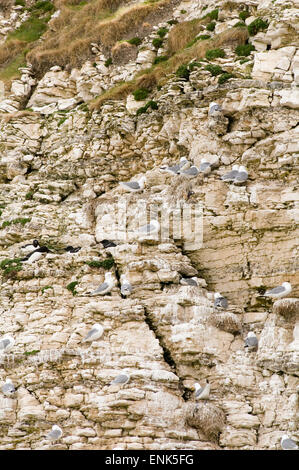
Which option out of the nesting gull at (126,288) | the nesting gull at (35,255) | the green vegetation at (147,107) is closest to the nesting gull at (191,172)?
the nesting gull at (126,288)

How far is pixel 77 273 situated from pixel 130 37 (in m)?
17.3

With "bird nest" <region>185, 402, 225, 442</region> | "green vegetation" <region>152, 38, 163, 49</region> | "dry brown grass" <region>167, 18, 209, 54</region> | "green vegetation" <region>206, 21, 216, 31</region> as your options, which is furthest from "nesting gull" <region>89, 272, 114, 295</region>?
"green vegetation" <region>152, 38, 163, 49</region>

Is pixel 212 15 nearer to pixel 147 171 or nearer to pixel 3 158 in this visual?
pixel 147 171

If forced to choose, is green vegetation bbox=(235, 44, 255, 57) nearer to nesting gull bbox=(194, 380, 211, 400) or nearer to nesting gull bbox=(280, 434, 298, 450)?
nesting gull bbox=(194, 380, 211, 400)

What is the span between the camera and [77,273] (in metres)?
21.4

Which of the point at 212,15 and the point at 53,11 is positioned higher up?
the point at 53,11

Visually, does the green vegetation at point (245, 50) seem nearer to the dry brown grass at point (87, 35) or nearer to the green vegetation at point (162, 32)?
the green vegetation at point (162, 32)

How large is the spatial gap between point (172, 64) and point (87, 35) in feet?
31.3

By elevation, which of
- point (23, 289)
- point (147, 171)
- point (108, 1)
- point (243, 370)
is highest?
point (108, 1)

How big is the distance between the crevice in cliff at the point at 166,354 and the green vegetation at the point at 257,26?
13073mm

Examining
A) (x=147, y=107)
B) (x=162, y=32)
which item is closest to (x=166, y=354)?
(x=147, y=107)

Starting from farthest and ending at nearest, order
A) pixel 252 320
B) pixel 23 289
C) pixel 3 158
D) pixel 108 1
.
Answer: pixel 108 1 → pixel 3 158 → pixel 23 289 → pixel 252 320

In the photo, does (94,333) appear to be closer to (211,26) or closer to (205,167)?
(205,167)

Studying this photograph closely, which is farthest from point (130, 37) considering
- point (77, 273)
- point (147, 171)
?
point (77, 273)
